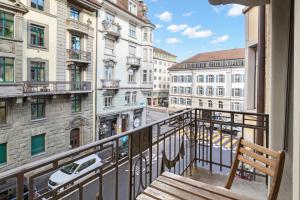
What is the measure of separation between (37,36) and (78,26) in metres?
2.34

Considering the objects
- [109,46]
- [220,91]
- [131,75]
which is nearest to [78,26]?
[109,46]

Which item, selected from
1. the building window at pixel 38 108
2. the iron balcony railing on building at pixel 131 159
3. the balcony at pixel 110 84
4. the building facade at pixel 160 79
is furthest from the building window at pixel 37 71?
the building facade at pixel 160 79

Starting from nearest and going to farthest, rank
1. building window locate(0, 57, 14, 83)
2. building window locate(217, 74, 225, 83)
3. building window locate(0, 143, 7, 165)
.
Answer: building window locate(0, 57, 14, 83) → building window locate(0, 143, 7, 165) → building window locate(217, 74, 225, 83)

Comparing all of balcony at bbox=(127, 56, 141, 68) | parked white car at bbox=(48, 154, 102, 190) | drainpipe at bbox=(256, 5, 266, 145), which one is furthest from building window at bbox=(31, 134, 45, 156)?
drainpipe at bbox=(256, 5, 266, 145)

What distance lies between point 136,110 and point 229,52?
14090 mm

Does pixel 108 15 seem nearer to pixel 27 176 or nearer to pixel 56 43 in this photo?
pixel 56 43

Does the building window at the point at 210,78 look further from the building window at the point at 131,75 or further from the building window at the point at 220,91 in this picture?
the building window at the point at 131,75

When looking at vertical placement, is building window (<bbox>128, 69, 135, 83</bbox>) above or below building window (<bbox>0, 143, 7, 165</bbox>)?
above

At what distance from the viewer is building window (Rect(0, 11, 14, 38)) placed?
26.8 ft

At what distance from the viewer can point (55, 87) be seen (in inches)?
403

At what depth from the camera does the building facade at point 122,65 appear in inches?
523

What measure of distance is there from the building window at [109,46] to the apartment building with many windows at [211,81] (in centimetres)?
1041

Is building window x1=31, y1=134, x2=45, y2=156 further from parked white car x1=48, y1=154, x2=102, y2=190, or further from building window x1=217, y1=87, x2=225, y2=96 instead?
building window x1=217, y1=87, x2=225, y2=96

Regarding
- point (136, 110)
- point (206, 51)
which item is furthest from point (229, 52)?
point (136, 110)
